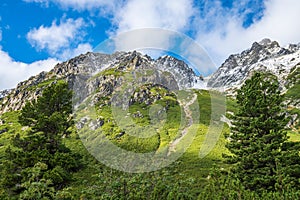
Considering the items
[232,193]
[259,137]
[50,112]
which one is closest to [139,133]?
[50,112]

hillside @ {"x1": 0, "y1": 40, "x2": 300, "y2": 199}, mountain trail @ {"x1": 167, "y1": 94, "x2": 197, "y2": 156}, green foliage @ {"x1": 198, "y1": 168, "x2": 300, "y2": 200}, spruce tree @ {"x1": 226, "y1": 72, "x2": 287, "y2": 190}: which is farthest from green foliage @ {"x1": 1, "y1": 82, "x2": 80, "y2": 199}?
mountain trail @ {"x1": 167, "y1": 94, "x2": 197, "y2": 156}

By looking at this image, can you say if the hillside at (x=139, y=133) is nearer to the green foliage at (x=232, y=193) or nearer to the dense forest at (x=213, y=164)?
the dense forest at (x=213, y=164)

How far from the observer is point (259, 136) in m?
29.4

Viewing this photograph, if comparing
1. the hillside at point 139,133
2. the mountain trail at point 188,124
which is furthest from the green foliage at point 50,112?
the mountain trail at point 188,124

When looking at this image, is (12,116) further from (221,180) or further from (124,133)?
(221,180)

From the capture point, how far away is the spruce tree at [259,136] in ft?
87.1

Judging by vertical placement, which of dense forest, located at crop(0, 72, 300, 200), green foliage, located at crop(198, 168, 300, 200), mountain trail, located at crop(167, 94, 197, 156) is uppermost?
mountain trail, located at crop(167, 94, 197, 156)

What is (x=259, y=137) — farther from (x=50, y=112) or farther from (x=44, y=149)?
(x=50, y=112)

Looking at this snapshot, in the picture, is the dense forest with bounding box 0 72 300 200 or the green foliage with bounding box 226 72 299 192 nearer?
the dense forest with bounding box 0 72 300 200

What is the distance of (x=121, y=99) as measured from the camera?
463 ft

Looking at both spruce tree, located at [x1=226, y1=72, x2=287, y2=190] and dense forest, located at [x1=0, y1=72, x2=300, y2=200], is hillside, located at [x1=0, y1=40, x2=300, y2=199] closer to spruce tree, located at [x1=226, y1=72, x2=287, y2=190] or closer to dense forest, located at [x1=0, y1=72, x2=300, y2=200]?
dense forest, located at [x1=0, y1=72, x2=300, y2=200]

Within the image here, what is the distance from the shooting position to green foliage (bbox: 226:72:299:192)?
26.4 metres

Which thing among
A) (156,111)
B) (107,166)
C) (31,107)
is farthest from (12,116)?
(31,107)

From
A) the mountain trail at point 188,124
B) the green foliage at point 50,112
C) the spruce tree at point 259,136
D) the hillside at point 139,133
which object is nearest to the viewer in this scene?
the spruce tree at point 259,136
